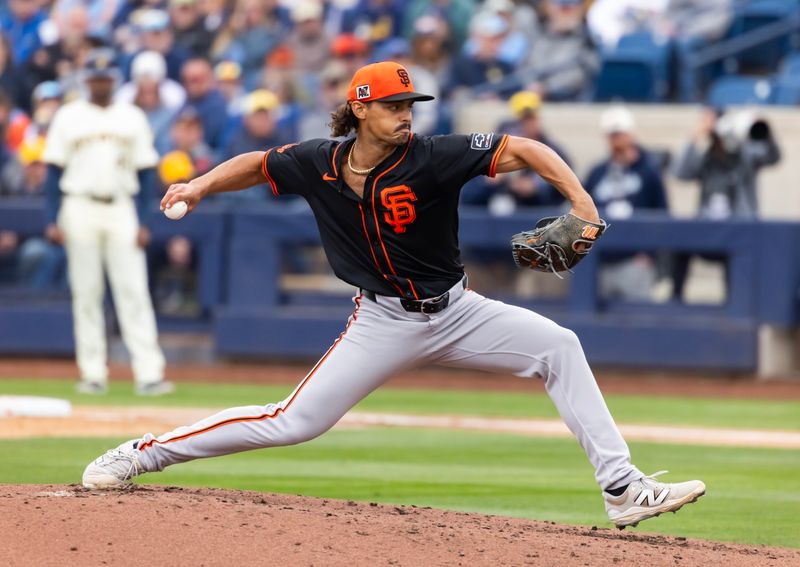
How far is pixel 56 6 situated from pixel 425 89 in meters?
6.34

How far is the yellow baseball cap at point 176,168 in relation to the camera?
14859mm

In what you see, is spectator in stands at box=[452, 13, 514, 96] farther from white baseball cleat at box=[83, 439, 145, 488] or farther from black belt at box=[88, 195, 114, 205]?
white baseball cleat at box=[83, 439, 145, 488]

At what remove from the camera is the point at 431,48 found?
629 inches

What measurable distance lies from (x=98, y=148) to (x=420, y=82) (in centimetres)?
463

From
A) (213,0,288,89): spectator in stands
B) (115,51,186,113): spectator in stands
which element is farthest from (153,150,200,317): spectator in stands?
(213,0,288,89): spectator in stands

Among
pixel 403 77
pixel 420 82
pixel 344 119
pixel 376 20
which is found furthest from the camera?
pixel 376 20

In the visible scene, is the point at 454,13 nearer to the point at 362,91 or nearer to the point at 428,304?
the point at 362,91

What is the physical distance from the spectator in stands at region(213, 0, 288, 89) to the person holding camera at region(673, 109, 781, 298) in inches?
230

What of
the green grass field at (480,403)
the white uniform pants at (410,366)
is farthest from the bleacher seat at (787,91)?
the white uniform pants at (410,366)

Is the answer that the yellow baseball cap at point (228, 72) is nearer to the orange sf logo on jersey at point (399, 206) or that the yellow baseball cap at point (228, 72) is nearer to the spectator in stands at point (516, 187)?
the spectator in stands at point (516, 187)

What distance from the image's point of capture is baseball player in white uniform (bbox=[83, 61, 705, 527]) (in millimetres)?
5750

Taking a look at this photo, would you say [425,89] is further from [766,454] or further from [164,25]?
[766,454]

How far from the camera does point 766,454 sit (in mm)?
9117

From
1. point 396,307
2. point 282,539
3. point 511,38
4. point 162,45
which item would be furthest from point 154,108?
point 282,539
